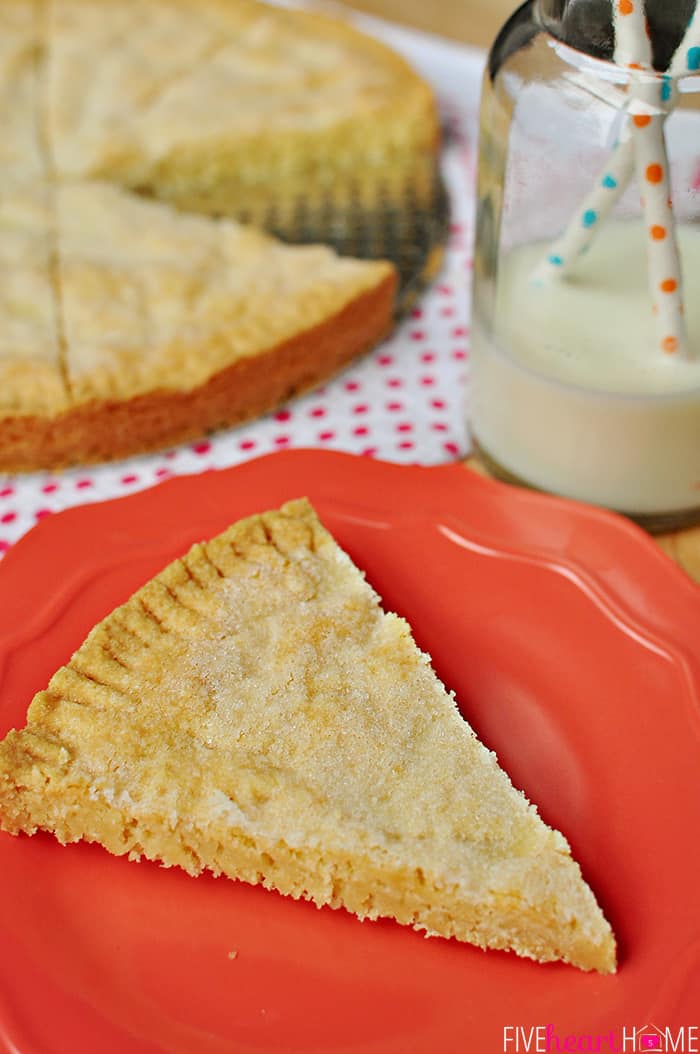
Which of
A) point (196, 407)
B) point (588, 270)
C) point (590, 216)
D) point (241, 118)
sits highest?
point (590, 216)

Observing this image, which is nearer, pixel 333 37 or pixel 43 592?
pixel 43 592

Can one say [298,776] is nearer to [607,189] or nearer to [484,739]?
[484,739]

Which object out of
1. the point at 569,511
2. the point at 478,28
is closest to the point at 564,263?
the point at 569,511

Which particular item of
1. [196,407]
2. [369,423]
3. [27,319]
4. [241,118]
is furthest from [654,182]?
[241,118]

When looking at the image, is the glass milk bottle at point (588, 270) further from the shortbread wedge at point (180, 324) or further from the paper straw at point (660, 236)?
the shortbread wedge at point (180, 324)

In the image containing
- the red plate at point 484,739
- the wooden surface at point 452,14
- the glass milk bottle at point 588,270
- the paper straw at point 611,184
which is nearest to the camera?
the red plate at point 484,739

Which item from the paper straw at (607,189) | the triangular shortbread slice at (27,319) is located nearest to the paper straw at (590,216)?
the paper straw at (607,189)

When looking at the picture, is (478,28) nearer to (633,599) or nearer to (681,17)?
(681,17)
